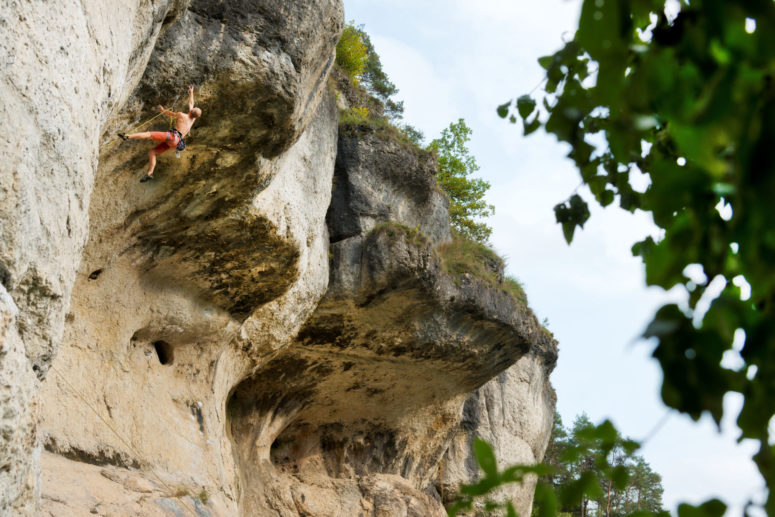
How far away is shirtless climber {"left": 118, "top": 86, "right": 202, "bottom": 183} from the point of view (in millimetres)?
7535

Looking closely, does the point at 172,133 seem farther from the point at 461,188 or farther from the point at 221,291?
the point at 461,188

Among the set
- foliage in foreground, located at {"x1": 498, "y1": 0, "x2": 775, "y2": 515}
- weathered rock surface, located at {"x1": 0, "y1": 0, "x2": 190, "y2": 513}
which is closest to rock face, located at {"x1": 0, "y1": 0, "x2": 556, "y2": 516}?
weathered rock surface, located at {"x1": 0, "y1": 0, "x2": 190, "y2": 513}

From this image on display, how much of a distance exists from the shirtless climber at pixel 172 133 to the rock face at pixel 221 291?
230 millimetres

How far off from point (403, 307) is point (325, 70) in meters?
4.34

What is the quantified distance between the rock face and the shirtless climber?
23 centimetres

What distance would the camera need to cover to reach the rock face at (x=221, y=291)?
4746 mm

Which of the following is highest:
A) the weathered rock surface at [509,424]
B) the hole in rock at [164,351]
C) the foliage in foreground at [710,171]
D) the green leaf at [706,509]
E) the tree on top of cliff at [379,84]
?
the tree on top of cliff at [379,84]

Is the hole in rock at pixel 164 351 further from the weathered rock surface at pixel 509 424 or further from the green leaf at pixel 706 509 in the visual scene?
the green leaf at pixel 706 509

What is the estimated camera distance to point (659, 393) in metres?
1.19

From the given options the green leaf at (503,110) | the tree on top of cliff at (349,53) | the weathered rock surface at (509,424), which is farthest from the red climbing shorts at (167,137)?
the weathered rock surface at (509,424)

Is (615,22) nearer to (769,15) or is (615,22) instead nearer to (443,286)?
(769,15)

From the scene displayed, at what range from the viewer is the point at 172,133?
7539 mm

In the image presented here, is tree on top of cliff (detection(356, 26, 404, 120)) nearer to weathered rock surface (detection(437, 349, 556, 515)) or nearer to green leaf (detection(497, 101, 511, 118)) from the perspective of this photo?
weathered rock surface (detection(437, 349, 556, 515))

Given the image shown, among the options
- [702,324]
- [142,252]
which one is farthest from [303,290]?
[702,324]
